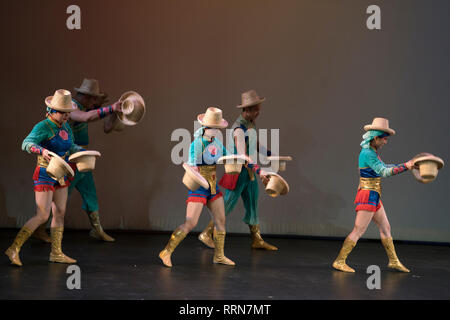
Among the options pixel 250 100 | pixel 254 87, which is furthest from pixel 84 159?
pixel 254 87

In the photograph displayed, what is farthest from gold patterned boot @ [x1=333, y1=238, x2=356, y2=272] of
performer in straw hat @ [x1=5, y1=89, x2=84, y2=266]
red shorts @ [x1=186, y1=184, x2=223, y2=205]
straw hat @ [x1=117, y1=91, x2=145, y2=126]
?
performer in straw hat @ [x1=5, y1=89, x2=84, y2=266]

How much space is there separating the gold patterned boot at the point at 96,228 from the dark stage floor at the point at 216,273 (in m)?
0.09

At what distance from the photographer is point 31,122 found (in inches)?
299

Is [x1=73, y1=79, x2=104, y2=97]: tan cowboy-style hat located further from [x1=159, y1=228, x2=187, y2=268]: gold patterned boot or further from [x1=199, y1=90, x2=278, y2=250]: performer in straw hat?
[x1=159, y1=228, x2=187, y2=268]: gold patterned boot

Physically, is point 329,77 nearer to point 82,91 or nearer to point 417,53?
point 417,53

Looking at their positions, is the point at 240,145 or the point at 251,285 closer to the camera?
the point at 251,285

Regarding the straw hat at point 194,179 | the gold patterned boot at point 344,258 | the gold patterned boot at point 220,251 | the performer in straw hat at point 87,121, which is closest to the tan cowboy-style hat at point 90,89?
the performer in straw hat at point 87,121

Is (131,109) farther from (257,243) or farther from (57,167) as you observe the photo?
(257,243)

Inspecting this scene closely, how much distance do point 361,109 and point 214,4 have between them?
2352 millimetres

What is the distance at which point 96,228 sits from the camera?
261 inches

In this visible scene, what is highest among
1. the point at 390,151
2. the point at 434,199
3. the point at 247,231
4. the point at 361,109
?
the point at 361,109

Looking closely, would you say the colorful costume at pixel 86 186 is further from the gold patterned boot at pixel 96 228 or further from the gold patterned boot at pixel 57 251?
the gold patterned boot at pixel 57 251
